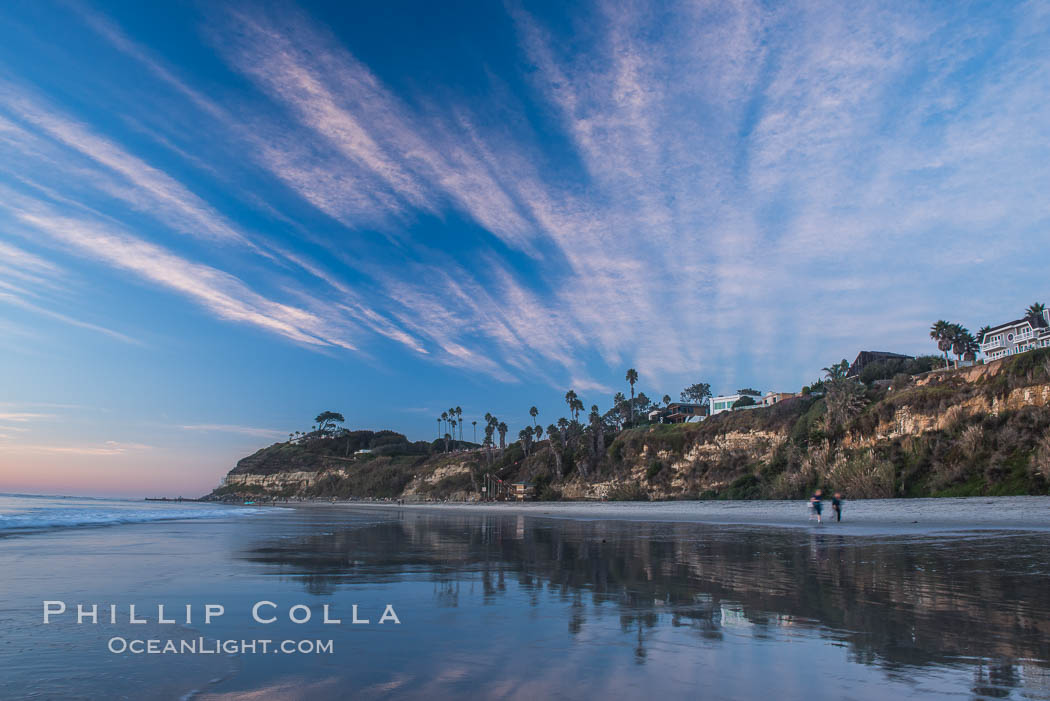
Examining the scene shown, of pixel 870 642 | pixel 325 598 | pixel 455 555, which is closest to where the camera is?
pixel 870 642

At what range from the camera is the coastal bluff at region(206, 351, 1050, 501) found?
38.8 metres

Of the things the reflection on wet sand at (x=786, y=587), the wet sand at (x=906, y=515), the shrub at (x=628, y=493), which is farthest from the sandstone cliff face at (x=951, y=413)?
the reflection on wet sand at (x=786, y=587)

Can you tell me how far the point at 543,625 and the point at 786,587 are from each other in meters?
5.45

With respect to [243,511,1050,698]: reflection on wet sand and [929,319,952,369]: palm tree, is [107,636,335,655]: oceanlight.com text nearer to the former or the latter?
[243,511,1050,698]: reflection on wet sand

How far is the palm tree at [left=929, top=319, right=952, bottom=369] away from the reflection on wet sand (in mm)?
52854

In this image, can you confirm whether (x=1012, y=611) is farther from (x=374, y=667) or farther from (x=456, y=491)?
(x=456, y=491)

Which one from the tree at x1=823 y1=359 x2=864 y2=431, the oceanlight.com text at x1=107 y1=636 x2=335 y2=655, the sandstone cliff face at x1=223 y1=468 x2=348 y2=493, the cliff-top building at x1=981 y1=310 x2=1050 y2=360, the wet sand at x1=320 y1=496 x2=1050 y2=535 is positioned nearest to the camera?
the oceanlight.com text at x1=107 y1=636 x2=335 y2=655

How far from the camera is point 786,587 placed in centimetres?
1015

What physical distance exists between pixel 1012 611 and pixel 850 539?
46.5 feet

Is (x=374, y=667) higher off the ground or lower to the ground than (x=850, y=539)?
higher

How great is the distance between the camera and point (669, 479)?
6794 centimetres

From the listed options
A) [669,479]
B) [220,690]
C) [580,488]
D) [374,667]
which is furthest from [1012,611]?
[580,488]

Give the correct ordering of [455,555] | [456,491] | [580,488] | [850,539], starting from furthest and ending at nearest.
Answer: [456,491]
[580,488]
[850,539]
[455,555]

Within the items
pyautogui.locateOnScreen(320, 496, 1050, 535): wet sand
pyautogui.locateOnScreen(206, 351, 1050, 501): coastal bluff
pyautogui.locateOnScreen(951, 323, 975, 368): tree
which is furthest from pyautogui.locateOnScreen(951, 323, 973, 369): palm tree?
pyautogui.locateOnScreen(320, 496, 1050, 535): wet sand
